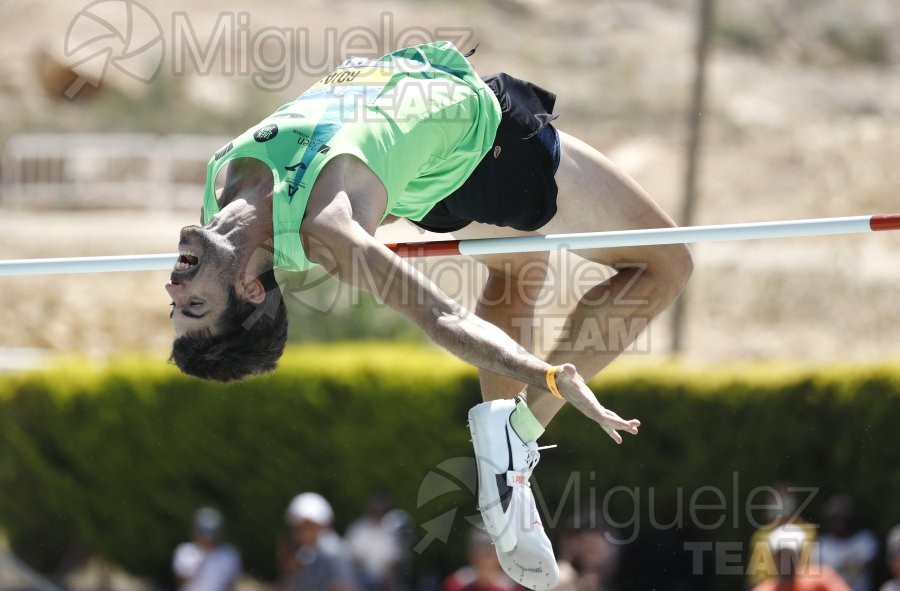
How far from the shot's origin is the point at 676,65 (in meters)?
29.7

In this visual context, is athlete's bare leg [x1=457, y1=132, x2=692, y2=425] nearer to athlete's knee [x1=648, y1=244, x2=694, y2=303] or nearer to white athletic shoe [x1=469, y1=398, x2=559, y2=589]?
athlete's knee [x1=648, y1=244, x2=694, y2=303]

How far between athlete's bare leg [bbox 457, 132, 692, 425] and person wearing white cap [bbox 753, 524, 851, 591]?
2805 mm

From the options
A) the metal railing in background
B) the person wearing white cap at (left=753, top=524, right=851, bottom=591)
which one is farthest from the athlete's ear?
the metal railing in background

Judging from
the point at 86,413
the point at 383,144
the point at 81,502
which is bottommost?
the point at 81,502

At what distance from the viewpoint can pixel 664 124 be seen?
27016 millimetres

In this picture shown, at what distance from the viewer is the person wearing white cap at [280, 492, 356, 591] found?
878 cm

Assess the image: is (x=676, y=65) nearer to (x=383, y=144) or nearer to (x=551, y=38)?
(x=551, y=38)

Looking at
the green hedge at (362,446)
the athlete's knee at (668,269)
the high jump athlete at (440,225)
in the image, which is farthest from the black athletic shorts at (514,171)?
the green hedge at (362,446)

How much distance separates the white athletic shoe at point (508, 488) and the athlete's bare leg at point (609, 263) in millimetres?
236

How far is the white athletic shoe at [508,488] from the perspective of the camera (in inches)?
186

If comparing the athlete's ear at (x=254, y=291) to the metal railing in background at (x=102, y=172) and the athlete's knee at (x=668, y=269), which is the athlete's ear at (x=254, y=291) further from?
the metal railing in background at (x=102, y=172)

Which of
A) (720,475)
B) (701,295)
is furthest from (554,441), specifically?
(701,295)

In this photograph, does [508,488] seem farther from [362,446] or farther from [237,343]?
[362,446]

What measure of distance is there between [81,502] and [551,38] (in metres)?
21.9
